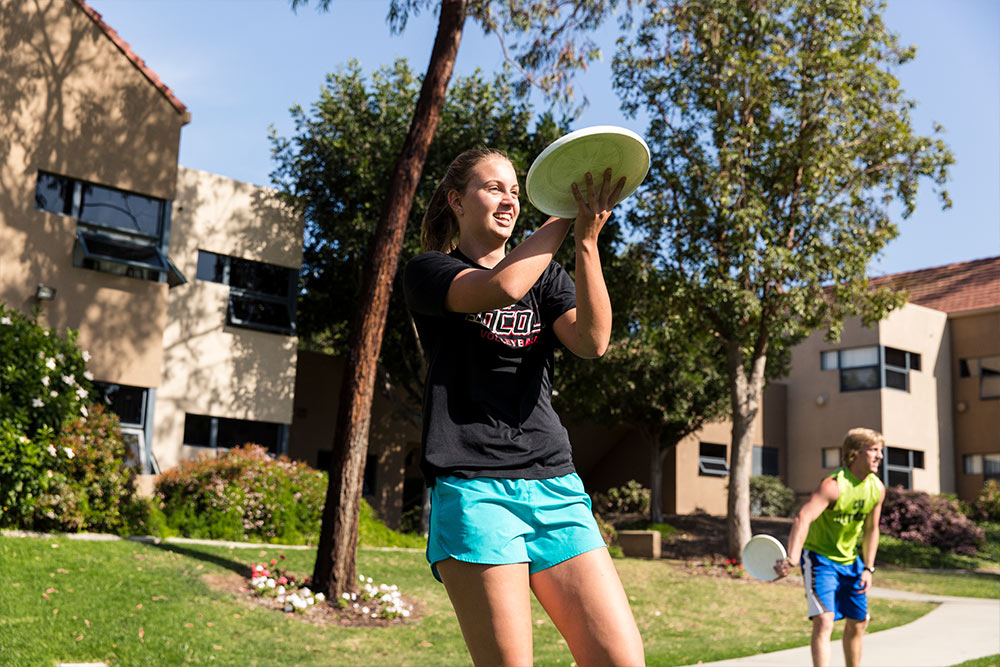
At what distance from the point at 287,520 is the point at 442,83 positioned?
7410 millimetres

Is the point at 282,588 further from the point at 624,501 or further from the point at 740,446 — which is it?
the point at 624,501

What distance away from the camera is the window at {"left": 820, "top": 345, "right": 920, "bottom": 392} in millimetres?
30016

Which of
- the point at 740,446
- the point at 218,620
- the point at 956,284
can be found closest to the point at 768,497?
the point at 956,284

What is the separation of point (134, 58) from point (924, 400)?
24942 mm

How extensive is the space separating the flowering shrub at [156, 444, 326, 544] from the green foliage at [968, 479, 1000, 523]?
64.1ft

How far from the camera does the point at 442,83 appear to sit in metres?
12.4

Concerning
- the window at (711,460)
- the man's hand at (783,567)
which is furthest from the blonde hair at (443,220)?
the window at (711,460)

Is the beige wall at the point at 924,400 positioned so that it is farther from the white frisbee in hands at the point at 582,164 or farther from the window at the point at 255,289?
the white frisbee in hands at the point at 582,164

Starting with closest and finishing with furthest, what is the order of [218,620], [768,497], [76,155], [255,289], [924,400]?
[218,620] < [76,155] < [255,289] < [768,497] < [924,400]

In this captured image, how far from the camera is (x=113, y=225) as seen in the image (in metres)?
17.3

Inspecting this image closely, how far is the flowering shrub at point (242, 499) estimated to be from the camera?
14953 mm

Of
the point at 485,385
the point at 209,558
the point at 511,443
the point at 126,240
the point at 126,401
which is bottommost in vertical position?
the point at 209,558

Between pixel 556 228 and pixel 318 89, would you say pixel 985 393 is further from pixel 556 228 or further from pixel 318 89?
pixel 556 228

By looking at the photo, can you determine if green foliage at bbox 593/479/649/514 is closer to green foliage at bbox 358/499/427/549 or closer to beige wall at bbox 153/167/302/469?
green foliage at bbox 358/499/427/549
